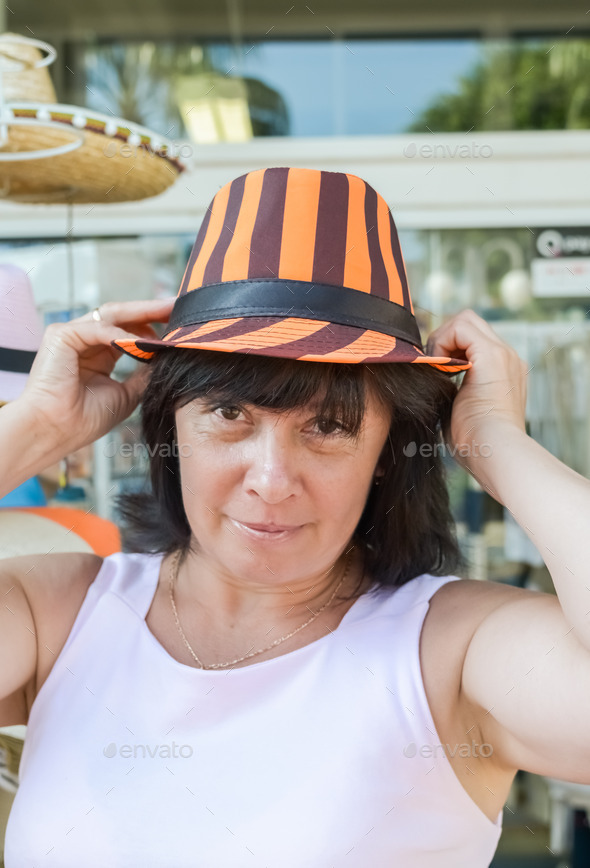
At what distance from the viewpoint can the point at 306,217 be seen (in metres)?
1.16

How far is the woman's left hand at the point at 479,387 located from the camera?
1.22m

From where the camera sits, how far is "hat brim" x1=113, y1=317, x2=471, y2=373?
3.34 ft

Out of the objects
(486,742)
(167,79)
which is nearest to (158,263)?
(167,79)

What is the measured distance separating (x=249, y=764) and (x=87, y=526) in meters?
0.73

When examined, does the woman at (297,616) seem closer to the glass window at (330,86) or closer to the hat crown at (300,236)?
the hat crown at (300,236)

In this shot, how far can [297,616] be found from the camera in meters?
1.29

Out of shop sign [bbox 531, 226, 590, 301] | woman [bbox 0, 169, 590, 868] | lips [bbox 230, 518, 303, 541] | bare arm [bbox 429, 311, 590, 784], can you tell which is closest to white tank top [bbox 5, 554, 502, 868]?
woman [bbox 0, 169, 590, 868]

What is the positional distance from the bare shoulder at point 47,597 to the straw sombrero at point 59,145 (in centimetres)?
78

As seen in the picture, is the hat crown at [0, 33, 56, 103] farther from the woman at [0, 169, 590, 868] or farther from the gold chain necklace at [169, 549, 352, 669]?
the gold chain necklace at [169, 549, 352, 669]

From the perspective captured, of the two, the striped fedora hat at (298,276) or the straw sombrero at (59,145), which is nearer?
the striped fedora hat at (298,276)

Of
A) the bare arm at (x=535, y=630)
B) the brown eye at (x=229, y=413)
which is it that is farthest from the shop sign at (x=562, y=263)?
the brown eye at (x=229, y=413)

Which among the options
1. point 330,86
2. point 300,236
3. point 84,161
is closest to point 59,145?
point 84,161

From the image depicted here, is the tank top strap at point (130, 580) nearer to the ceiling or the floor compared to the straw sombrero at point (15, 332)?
nearer to the floor

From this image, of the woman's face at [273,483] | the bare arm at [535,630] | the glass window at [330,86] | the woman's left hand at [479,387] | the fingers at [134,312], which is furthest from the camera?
the glass window at [330,86]
